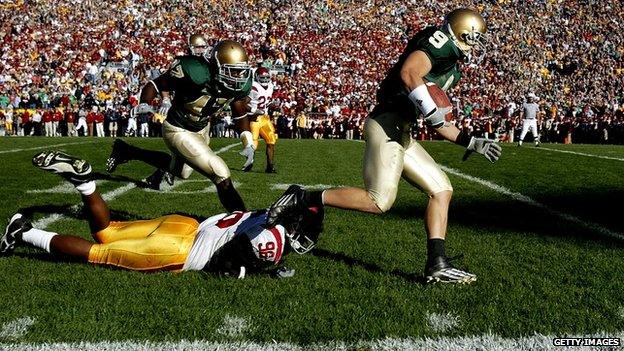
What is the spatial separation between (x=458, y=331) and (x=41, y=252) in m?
2.89

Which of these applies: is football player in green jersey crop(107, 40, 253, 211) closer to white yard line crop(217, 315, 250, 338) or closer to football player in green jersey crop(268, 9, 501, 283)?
football player in green jersey crop(268, 9, 501, 283)

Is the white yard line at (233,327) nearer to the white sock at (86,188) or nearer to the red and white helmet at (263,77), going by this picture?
the white sock at (86,188)

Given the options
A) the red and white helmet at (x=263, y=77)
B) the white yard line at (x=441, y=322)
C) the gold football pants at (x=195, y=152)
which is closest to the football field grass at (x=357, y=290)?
the white yard line at (x=441, y=322)

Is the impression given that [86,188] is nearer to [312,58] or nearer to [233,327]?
[233,327]

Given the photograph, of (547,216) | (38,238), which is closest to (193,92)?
(38,238)

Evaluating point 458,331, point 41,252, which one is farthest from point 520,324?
point 41,252

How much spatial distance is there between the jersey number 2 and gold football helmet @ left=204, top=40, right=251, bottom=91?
163cm

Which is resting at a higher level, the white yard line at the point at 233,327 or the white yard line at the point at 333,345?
the white yard line at the point at 333,345

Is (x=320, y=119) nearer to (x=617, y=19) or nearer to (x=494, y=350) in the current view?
(x=617, y=19)

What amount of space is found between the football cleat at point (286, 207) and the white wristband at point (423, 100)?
861mm

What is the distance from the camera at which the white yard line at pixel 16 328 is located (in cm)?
286

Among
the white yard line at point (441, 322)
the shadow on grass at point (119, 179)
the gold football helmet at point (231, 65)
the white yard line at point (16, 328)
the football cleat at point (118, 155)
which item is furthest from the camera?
the shadow on grass at point (119, 179)

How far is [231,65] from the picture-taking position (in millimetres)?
4992

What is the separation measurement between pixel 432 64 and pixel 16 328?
8.53 ft
